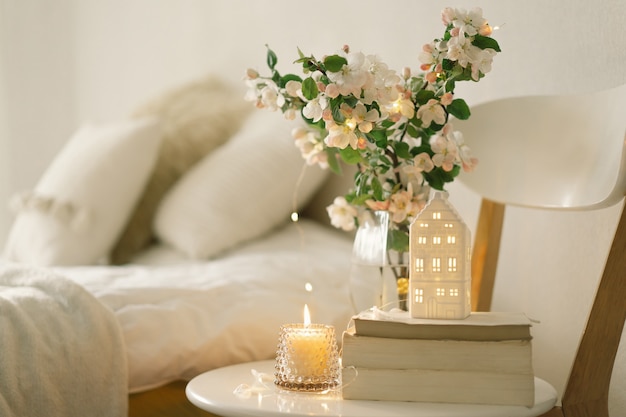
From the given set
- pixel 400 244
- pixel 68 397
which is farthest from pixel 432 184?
pixel 68 397

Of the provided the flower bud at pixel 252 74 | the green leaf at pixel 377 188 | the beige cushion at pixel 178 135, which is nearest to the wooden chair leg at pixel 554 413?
the green leaf at pixel 377 188

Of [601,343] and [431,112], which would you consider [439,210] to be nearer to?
[431,112]

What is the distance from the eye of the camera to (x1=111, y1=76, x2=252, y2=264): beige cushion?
2232 millimetres

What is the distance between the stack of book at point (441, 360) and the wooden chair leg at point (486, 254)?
1.52ft

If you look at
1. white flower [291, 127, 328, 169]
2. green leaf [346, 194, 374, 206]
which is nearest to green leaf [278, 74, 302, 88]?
white flower [291, 127, 328, 169]

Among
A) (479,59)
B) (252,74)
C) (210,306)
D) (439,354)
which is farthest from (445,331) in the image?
(210,306)

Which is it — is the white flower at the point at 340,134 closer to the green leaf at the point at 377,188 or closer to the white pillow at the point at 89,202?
the green leaf at the point at 377,188

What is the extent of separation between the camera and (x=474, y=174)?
1.48 metres

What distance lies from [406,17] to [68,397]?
111 cm

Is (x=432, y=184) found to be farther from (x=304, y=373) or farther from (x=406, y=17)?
(x=406, y=17)

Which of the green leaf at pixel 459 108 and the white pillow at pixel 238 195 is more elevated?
the green leaf at pixel 459 108

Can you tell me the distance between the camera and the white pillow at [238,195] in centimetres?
201

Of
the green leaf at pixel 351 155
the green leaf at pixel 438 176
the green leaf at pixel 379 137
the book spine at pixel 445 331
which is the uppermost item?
the green leaf at pixel 379 137

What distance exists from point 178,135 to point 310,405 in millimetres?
1408
